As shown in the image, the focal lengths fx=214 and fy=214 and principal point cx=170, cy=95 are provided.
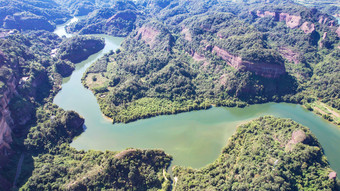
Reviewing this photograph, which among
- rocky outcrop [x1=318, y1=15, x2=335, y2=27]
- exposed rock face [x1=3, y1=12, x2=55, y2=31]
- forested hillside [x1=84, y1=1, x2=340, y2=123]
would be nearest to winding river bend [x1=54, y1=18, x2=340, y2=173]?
forested hillside [x1=84, y1=1, x2=340, y2=123]

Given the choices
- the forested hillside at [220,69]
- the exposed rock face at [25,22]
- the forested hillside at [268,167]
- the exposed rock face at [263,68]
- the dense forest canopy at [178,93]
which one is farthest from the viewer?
the exposed rock face at [25,22]

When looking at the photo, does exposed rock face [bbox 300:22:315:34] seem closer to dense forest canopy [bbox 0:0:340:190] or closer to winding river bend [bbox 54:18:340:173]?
dense forest canopy [bbox 0:0:340:190]

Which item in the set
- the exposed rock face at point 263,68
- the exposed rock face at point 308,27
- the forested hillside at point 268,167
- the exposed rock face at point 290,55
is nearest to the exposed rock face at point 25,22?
the exposed rock face at point 263,68

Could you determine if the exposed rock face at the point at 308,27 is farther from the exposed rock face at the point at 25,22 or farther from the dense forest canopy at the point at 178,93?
the exposed rock face at the point at 25,22

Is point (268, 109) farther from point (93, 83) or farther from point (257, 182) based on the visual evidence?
point (93, 83)

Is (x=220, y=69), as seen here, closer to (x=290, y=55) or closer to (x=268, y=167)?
(x=290, y=55)
